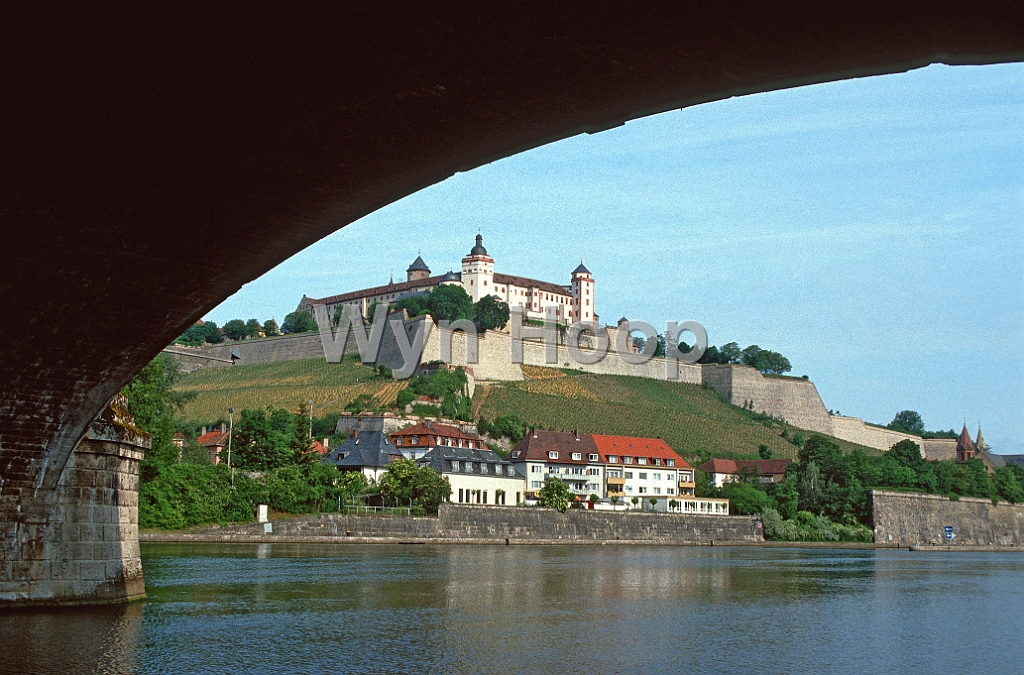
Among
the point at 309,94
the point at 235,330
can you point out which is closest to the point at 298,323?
the point at 235,330

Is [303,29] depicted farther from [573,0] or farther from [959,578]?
[959,578]

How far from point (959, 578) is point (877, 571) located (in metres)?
3.47

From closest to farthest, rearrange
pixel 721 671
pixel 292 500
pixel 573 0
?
pixel 573 0
pixel 721 671
pixel 292 500

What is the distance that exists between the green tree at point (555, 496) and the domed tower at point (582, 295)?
8760 centimetres

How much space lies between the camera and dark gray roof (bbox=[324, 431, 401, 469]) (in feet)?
223

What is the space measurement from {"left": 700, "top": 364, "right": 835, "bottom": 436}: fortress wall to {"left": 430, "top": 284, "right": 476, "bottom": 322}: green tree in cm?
3075

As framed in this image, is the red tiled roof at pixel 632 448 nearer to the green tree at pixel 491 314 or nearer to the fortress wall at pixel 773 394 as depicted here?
the green tree at pixel 491 314

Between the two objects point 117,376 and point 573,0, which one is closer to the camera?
point 573,0

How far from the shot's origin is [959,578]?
150 ft

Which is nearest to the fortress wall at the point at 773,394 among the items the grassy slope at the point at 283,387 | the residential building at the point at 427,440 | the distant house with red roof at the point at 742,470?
the distant house with red roof at the point at 742,470

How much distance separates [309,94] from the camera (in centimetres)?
684

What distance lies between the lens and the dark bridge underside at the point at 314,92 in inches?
221

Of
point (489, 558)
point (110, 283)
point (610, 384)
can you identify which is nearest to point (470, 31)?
point (110, 283)

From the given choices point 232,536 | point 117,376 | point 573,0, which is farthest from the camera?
point 232,536
